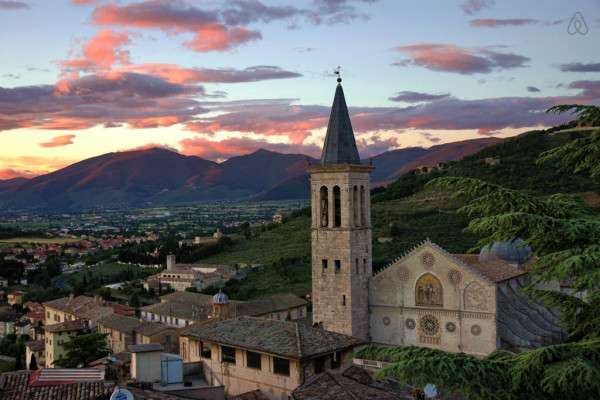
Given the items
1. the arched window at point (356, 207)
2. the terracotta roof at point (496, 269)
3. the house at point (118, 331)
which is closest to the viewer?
the arched window at point (356, 207)

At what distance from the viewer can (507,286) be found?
34094 millimetres

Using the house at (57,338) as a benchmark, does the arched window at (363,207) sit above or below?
above

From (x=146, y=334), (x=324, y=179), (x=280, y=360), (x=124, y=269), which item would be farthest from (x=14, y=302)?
(x=280, y=360)

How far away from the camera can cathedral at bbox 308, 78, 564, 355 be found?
30094 mm

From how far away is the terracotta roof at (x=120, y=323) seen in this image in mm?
50344

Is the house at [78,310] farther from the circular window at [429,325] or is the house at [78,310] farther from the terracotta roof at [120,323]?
the circular window at [429,325]

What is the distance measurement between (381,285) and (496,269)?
6815 mm

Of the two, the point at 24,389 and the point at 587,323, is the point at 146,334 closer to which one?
the point at 24,389

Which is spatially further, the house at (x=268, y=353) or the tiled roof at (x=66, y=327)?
the tiled roof at (x=66, y=327)

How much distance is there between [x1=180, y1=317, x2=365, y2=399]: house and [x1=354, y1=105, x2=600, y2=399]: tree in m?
9.36

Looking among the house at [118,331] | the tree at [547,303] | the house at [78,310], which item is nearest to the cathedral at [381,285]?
the tree at [547,303]

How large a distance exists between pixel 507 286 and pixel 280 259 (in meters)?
36.6

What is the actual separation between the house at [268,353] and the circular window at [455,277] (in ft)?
34.5

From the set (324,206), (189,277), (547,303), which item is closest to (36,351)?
(189,277)
